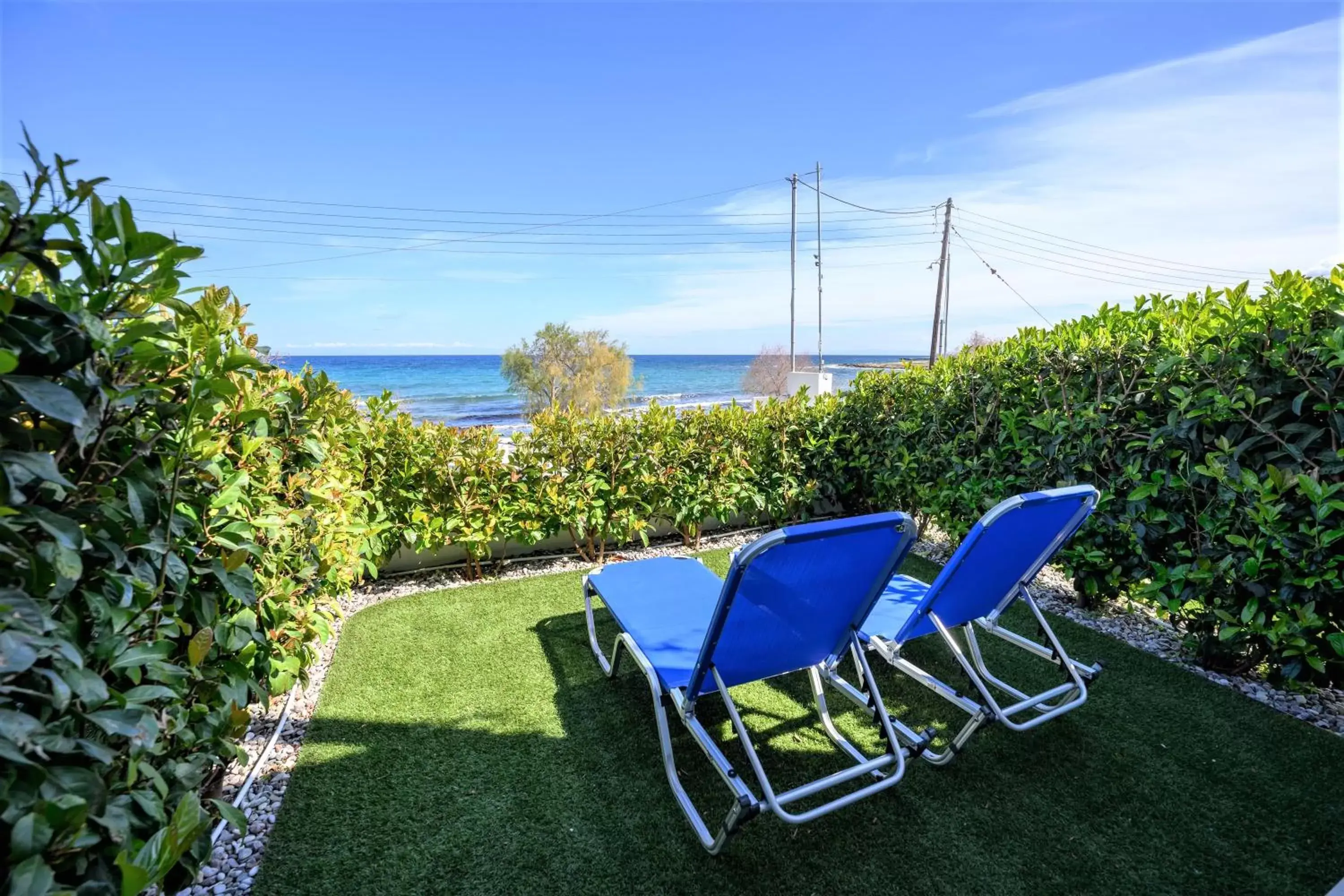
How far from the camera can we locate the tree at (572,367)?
32125mm

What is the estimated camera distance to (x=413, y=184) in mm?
43594

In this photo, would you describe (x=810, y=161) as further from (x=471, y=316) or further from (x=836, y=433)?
(x=471, y=316)

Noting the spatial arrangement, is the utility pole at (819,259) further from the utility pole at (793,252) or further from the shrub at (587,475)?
the shrub at (587,475)

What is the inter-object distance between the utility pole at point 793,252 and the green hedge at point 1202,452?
2008 cm

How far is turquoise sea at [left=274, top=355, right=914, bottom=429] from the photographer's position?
37125 mm

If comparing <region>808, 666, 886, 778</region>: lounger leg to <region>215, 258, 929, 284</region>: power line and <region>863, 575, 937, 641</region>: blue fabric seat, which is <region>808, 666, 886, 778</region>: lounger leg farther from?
<region>215, 258, 929, 284</region>: power line

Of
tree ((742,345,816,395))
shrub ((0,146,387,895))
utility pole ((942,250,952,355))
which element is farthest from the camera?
tree ((742,345,816,395))

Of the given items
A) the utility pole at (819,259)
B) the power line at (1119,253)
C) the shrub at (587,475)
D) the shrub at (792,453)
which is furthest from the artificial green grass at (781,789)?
the power line at (1119,253)

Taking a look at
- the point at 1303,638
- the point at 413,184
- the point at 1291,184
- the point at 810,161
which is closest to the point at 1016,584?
the point at 1303,638

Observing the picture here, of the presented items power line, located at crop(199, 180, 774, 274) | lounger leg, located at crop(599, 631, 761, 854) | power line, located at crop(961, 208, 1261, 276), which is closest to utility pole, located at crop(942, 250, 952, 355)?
power line, located at crop(961, 208, 1261, 276)

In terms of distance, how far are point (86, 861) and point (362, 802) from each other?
1.38 m

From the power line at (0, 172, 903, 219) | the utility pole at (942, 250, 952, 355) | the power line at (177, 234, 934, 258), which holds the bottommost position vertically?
the utility pole at (942, 250, 952, 355)

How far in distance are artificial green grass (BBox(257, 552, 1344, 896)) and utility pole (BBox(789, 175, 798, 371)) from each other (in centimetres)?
2186

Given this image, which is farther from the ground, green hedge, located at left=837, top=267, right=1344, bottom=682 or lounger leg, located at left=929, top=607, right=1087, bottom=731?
green hedge, located at left=837, top=267, right=1344, bottom=682
